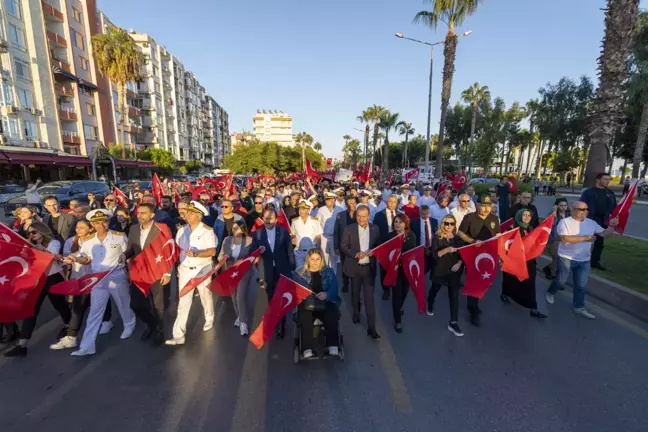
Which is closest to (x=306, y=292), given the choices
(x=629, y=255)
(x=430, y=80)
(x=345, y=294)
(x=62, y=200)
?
(x=345, y=294)

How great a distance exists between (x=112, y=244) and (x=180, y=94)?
72034mm

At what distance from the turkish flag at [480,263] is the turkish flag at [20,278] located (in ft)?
17.1

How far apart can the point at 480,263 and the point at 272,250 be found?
287 cm

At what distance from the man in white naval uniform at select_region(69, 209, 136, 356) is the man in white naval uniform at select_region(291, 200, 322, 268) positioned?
2472 mm

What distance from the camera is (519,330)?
437 centimetres

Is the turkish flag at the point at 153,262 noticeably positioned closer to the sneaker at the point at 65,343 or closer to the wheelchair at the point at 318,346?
the sneaker at the point at 65,343

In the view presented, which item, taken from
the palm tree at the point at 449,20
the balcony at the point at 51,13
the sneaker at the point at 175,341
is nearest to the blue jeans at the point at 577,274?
the sneaker at the point at 175,341

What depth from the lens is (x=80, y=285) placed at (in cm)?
375

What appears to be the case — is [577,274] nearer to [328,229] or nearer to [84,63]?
[328,229]

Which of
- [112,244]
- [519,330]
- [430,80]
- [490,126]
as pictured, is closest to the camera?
[112,244]

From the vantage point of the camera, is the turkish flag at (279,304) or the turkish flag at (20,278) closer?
the turkish flag at (279,304)

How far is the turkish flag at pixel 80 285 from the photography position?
3.68 m

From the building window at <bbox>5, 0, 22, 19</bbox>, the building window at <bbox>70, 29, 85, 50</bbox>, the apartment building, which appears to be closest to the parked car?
the building window at <bbox>5, 0, 22, 19</bbox>

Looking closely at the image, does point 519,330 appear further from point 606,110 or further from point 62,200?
point 62,200
